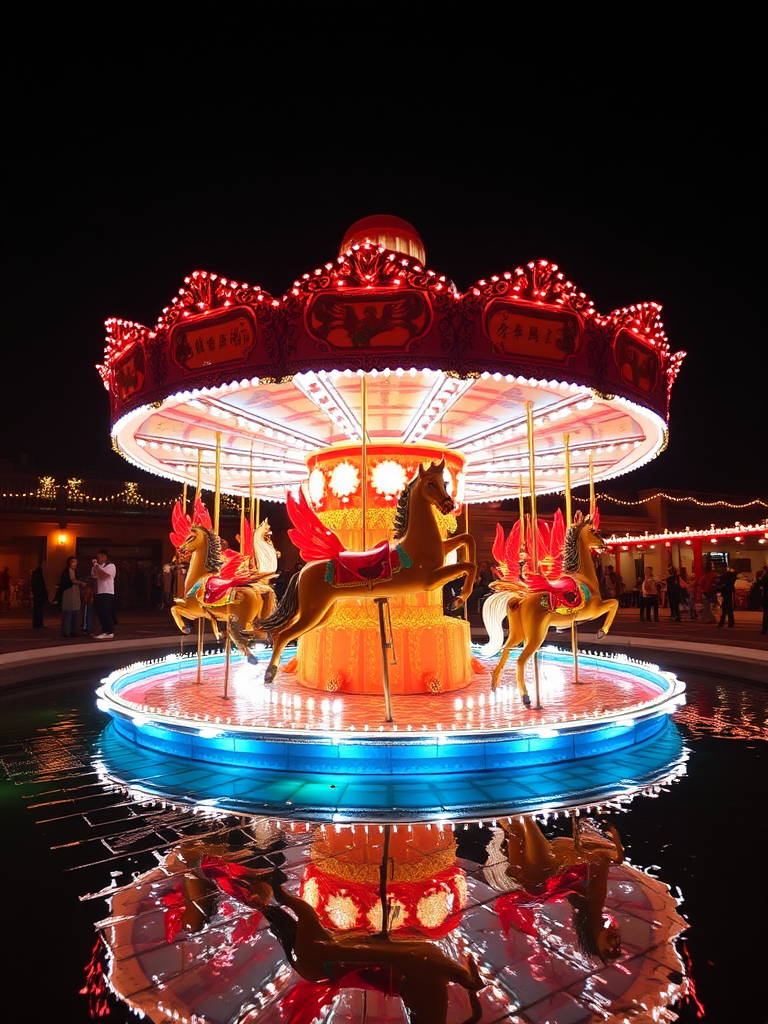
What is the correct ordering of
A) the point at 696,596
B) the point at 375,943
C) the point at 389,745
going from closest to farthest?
the point at 375,943
the point at 389,745
the point at 696,596

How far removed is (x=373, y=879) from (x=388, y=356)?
379 centimetres

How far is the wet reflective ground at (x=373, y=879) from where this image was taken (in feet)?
6.75

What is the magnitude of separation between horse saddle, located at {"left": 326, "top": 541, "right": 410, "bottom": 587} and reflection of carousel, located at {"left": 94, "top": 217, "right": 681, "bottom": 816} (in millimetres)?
18

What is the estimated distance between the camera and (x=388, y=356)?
16.9ft

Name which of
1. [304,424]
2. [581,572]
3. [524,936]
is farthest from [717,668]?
[524,936]

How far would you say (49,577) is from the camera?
24.2 metres

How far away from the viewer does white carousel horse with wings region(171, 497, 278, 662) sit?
7.23 meters

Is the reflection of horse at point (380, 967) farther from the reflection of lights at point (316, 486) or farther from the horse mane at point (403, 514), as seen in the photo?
the reflection of lights at point (316, 486)

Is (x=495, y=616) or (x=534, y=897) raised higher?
(x=495, y=616)

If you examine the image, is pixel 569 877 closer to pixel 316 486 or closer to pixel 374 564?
pixel 374 564

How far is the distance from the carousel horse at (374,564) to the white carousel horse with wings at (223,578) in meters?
1.58

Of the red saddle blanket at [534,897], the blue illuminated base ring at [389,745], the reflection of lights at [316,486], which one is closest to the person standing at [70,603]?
the reflection of lights at [316,486]

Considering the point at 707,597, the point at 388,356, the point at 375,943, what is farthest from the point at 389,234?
the point at 707,597

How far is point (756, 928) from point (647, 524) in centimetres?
3178
